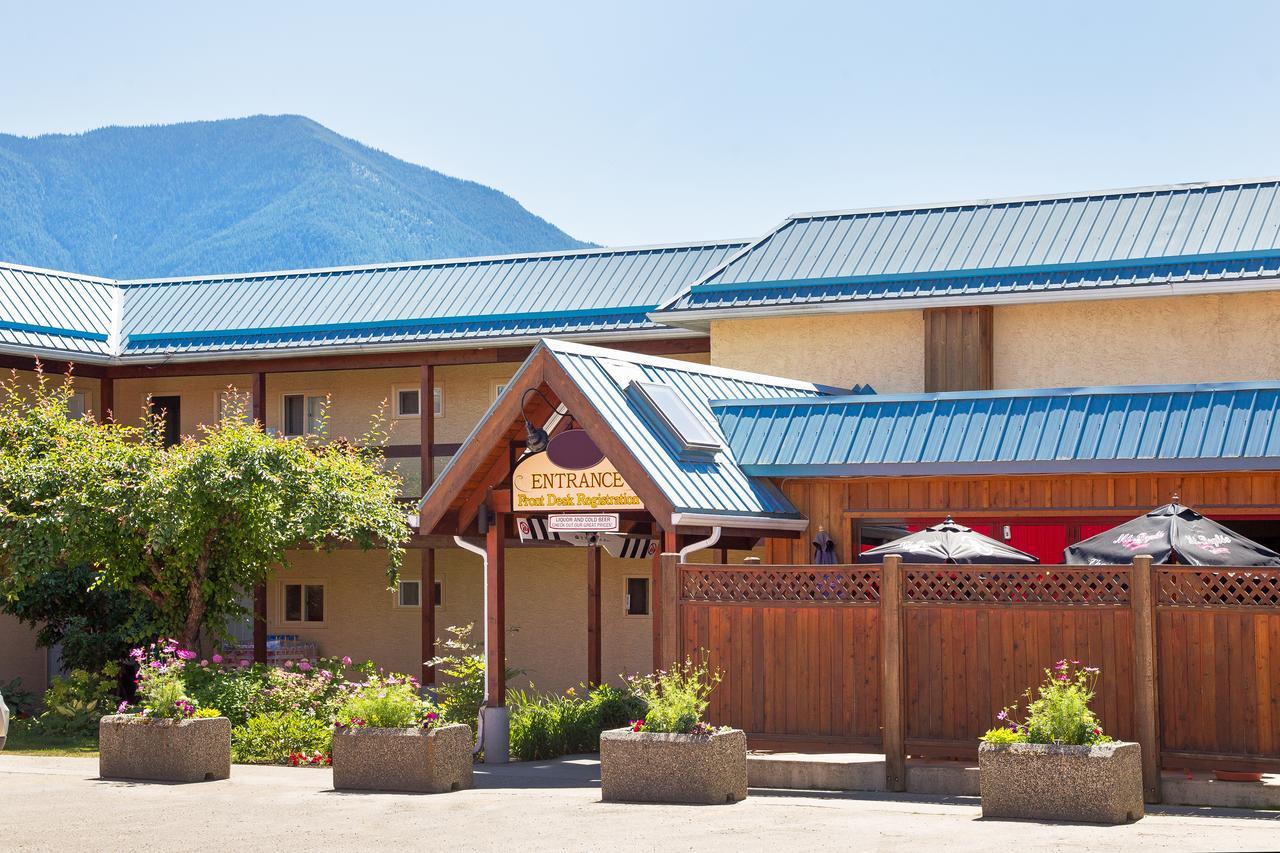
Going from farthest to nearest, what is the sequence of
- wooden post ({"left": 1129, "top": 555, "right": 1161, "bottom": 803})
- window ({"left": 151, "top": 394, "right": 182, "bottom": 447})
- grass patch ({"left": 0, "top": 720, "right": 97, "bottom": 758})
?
window ({"left": 151, "top": 394, "right": 182, "bottom": 447}) → grass patch ({"left": 0, "top": 720, "right": 97, "bottom": 758}) → wooden post ({"left": 1129, "top": 555, "right": 1161, "bottom": 803})

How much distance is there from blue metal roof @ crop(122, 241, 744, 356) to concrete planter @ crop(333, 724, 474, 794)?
485 inches

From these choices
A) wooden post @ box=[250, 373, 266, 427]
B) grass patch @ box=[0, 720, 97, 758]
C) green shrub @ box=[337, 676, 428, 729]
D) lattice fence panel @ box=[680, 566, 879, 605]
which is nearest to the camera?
lattice fence panel @ box=[680, 566, 879, 605]

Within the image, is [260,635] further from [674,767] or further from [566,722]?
[674,767]

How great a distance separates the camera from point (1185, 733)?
540 inches

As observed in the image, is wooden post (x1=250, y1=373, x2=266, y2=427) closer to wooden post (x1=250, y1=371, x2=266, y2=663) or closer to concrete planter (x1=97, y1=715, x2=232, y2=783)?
wooden post (x1=250, y1=371, x2=266, y2=663)

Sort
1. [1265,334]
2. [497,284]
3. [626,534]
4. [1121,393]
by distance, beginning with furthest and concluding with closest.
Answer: [497,284] → [1265,334] → [626,534] → [1121,393]

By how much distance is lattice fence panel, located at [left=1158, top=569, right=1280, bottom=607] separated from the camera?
13516mm

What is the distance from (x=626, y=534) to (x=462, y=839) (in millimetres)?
7490

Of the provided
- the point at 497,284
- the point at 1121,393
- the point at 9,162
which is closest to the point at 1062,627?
the point at 1121,393

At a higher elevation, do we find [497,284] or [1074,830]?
[497,284]

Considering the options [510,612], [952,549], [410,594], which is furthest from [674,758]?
[410,594]

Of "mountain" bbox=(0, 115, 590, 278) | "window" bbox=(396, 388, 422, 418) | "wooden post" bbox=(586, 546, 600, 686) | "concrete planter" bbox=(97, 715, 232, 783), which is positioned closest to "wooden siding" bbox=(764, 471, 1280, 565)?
"concrete planter" bbox=(97, 715, 232, 783)

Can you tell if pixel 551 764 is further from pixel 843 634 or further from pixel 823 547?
pixel 843 634

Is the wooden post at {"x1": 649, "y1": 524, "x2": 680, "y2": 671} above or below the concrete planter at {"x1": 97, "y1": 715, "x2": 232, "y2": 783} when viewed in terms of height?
above
